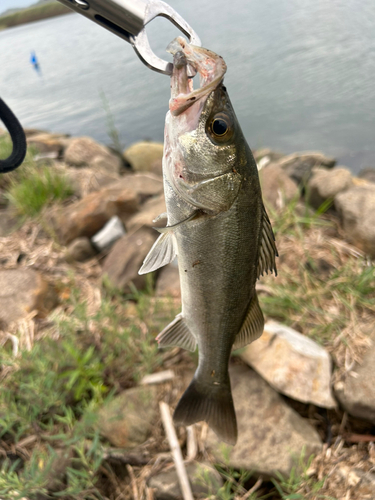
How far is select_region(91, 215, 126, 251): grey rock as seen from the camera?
207 inches

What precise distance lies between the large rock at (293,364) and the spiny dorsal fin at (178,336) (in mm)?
1263

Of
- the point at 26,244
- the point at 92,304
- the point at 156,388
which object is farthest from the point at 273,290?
the point at 26,244

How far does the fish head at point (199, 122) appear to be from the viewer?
1.52 metres

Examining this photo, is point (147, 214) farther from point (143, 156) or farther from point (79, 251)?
point (143, 156)

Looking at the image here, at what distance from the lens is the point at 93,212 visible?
17.5 ft

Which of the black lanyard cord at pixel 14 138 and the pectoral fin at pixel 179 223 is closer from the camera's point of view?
the pectoral fin at pixel 179 223

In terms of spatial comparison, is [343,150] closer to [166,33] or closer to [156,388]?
[156,388]

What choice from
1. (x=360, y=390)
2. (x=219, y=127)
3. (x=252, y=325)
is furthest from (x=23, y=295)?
(x=360, y=390)

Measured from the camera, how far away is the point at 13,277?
4469 mm

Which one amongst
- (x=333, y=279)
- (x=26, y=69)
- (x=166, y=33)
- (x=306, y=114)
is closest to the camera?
(x=333, y=279)

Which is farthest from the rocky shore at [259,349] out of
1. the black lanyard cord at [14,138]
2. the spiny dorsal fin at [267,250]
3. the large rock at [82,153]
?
the large rock at [82,153]

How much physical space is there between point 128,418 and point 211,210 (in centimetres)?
206

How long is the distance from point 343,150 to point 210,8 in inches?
713

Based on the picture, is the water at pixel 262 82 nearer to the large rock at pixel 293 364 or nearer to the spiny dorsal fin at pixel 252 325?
the large rock at pixel 293 364
